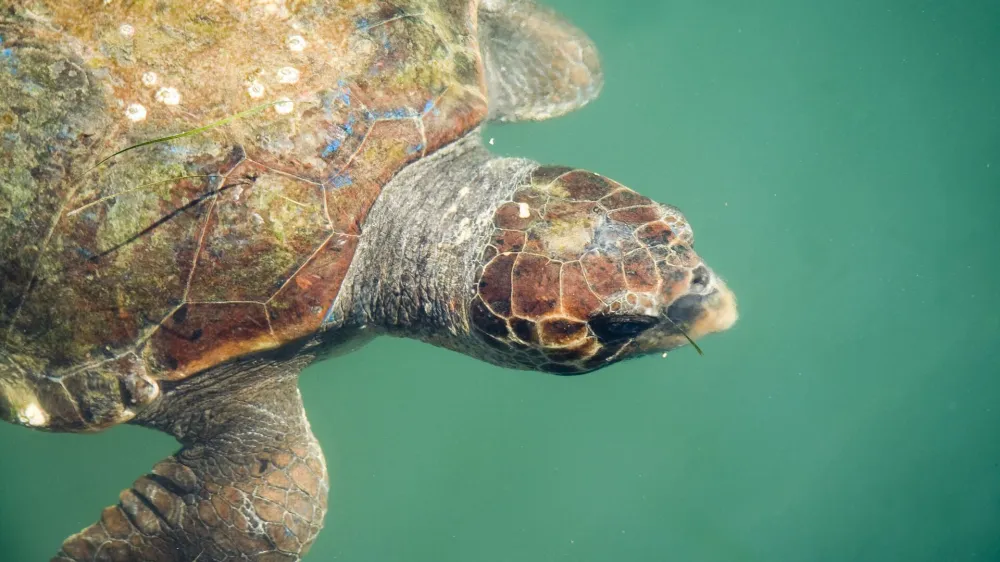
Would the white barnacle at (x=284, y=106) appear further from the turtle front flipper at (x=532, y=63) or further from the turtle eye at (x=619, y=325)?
the turtle front flipper at (x=532, y=63)

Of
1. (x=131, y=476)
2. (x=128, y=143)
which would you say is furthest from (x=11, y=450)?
(x=128, y=143)

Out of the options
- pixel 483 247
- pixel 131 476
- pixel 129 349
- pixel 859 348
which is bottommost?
pixel 131 476

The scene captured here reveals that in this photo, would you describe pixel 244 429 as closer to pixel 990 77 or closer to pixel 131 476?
pixel 131 476

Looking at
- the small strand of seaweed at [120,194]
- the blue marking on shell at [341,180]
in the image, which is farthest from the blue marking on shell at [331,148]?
the small strand of seaweed at [120,194]

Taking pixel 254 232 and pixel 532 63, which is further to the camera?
pixel 532 63

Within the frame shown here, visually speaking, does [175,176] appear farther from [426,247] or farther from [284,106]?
[426,247]

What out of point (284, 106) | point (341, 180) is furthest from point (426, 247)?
point (284, 106)
